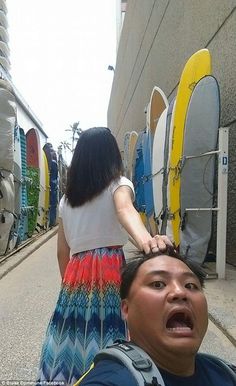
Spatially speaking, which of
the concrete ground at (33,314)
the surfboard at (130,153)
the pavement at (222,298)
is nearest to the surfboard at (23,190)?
the concrete ground at (33,314)

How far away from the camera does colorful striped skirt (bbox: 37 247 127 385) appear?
179cm

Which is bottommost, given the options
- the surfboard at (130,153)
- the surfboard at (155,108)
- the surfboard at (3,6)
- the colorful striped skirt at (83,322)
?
the colorful striped skirt at (83,322)

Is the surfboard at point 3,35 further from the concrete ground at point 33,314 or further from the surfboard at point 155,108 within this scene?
the concrete ground at point 33,314

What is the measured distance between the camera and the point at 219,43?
20.8 ft

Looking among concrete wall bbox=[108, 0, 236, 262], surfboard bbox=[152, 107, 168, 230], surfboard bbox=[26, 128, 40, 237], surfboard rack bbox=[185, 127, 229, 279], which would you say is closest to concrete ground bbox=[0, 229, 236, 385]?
surfboard rack bbox=[185, 127, 229, 279]

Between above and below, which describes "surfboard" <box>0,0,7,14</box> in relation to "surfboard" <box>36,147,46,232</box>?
above

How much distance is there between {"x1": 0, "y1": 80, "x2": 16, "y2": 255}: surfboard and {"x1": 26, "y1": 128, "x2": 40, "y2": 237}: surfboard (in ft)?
6.92

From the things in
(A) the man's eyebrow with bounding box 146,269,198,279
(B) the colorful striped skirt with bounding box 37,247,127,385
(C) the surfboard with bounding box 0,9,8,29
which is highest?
(C) the surfboard with bounding box 0,9,8,29

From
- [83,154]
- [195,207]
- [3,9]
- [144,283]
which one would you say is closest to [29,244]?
[195,207]

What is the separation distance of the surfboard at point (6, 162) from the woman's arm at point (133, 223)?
17.1 feet

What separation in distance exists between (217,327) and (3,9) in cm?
5857

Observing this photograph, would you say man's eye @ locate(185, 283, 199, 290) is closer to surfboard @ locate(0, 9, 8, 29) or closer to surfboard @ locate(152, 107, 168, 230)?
surfboard @ locate(152, 107, 168, 230)

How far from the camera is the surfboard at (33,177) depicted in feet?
32.6

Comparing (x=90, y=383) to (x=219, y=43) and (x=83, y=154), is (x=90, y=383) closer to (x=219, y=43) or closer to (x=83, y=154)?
(x=83, y=154)
